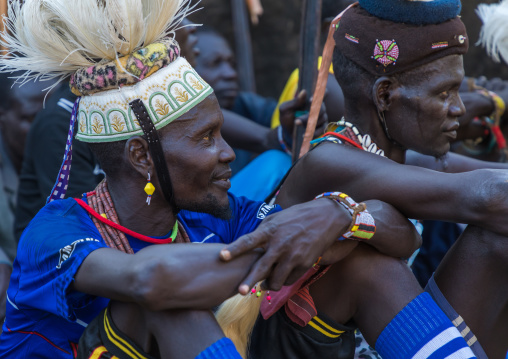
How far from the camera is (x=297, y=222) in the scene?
227 centimetres

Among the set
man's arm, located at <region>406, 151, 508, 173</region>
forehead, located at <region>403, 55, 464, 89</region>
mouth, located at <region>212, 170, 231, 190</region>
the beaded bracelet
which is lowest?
man's arm, located at <region>406, 151, 508, 173</region>

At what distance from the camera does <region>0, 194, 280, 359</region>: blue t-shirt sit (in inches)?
88.4

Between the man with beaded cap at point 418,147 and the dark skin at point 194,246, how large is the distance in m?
0.19

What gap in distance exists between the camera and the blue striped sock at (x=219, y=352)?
2.08m

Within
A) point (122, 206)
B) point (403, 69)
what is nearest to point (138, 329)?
point (122, 206)

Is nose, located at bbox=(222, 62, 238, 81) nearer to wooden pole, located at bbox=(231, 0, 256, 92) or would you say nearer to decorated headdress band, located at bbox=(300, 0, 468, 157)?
wooden pole, located at bbox=(231, 0, 256, 92)

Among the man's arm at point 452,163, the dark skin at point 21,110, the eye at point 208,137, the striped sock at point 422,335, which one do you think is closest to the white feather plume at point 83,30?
the eye at point 208,137

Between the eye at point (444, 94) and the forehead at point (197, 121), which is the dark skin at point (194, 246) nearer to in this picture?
the forehead at point (197, 121)

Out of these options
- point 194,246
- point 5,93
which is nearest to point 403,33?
point 194,246

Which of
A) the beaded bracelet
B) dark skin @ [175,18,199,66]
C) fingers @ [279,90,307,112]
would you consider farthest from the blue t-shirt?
dark skin @ [175,18,199,66]

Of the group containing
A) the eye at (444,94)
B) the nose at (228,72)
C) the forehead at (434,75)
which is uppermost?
the forehead at (434,75)

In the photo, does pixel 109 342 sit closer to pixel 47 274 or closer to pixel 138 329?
pixel 138 329

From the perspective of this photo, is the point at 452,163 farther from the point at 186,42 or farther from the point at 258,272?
the point at 186,42

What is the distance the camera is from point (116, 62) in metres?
2.49
